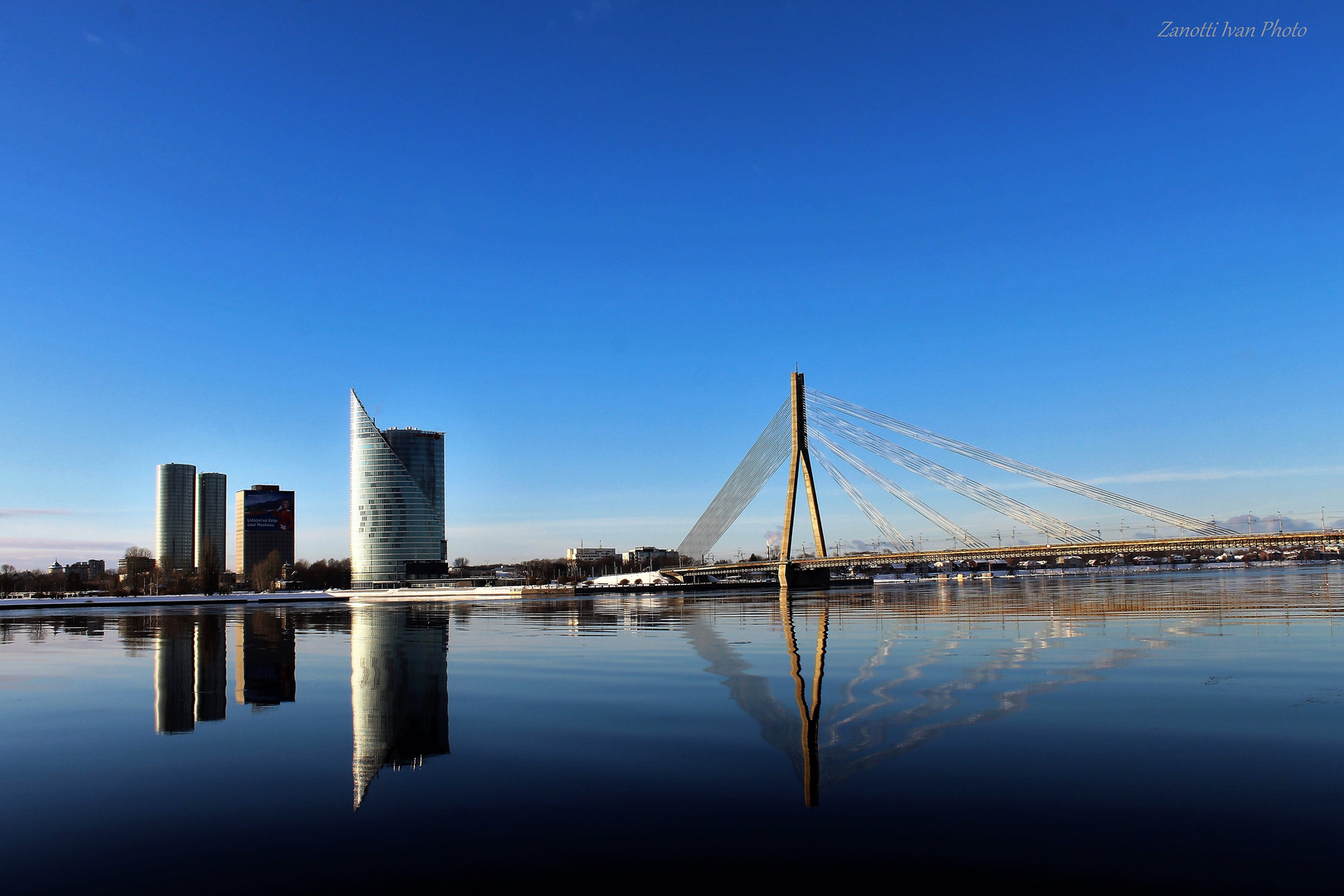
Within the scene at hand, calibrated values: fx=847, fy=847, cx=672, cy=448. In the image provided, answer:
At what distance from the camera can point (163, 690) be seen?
18.0 m

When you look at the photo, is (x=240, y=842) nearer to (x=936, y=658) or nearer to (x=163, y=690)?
(x=163, y=690)

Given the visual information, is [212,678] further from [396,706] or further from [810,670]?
[810,670]

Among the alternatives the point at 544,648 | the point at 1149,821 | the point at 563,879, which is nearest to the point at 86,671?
the point at 544,648

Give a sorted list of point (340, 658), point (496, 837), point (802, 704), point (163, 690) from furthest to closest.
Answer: point (340, 658) < point (163, 690) < point (802, 704) < point (496, 837)

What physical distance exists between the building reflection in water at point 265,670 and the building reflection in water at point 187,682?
451 millimetres

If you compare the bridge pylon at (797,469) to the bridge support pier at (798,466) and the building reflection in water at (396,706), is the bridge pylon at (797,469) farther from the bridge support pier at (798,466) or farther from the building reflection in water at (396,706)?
the building reflection in water at (396,706)

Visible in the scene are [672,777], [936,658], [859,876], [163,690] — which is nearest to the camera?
[859,876]

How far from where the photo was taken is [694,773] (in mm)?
9719

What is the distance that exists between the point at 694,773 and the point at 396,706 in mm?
7278

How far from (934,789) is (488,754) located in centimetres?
550

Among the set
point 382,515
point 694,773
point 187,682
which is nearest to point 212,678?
point 187,682

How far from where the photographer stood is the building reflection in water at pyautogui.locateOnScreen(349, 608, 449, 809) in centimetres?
1092

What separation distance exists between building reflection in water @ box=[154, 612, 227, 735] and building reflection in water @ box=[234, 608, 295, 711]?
1.48 feet

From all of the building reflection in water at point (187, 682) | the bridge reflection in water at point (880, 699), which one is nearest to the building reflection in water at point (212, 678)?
the building reflection in water at point (187, 682)
